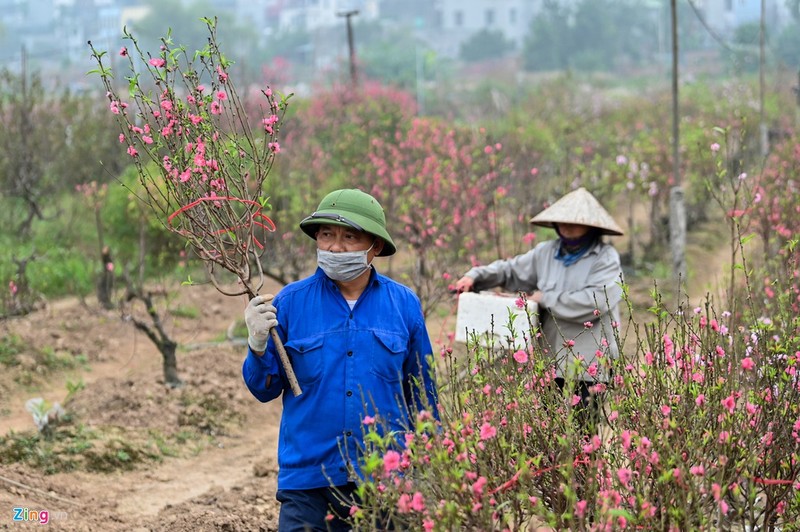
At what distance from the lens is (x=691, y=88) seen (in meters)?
32.7

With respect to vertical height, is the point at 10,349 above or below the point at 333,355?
below

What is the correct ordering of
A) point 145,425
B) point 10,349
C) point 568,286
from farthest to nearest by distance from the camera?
point 10,349
point 145,425
point 568,286

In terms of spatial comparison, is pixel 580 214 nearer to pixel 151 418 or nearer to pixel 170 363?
pixel 151 418

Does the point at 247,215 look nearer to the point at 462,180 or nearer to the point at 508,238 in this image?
the point at 462,180

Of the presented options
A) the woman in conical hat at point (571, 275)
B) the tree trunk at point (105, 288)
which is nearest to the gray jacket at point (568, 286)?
the woman in conical hat at point (571, 275)

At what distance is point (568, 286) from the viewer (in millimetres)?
4938

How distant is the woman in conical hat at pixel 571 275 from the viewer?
15.8ft

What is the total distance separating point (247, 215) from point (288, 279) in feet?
22.0

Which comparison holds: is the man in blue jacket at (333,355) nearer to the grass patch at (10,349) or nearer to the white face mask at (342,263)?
the white face mask at (342,263)

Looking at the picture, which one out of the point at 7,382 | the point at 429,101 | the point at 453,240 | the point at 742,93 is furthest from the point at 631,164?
the point at 429,101

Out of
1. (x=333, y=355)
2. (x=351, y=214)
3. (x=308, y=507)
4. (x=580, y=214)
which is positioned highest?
(x=351, y=214)

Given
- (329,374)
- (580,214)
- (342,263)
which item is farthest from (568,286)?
(329,374)

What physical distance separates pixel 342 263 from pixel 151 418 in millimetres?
4468

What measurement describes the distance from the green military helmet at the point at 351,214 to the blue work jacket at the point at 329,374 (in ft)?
0.74
